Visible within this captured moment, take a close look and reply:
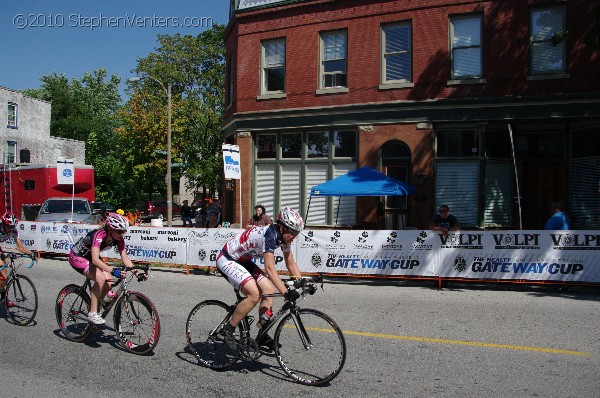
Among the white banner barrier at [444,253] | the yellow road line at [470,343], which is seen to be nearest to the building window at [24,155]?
the white banner barrier at [444,253]

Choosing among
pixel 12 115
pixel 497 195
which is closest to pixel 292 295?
pixel 497 195

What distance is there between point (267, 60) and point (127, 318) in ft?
52.2

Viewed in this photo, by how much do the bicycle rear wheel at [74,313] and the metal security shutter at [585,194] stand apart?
15105 mm

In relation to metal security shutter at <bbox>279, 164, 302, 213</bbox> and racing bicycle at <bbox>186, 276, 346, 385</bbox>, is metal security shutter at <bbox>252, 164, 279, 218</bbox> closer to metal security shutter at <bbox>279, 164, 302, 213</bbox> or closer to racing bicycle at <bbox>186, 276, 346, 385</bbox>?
metal security shutter at <bbox>279, 164, 302, 213</bbox>

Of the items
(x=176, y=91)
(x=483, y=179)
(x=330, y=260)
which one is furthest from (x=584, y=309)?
(x=176, y=91)

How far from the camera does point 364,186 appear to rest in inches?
654

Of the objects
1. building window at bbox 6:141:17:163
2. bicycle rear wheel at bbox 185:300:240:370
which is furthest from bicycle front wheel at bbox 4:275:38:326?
building window at bbox 6:141:17:163

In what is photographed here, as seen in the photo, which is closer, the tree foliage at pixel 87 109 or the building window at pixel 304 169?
the building window at pixel 304 169

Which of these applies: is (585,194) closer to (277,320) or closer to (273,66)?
(273,66)

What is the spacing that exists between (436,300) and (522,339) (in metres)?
3.47

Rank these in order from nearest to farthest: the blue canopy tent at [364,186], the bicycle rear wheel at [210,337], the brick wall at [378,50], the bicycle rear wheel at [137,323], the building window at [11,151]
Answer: the bicycle rear wheel at [210,337] → the bicycle rear wheel at [137,323] → the blue canopy tent at [364,186] → the brick wall at [378,50] → the building window at [11,151]

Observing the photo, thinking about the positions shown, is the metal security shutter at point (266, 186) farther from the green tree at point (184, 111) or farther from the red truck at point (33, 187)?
the green tree at point (184, 111)

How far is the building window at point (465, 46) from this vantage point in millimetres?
18266

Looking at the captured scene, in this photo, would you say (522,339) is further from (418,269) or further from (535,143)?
(535,143)
